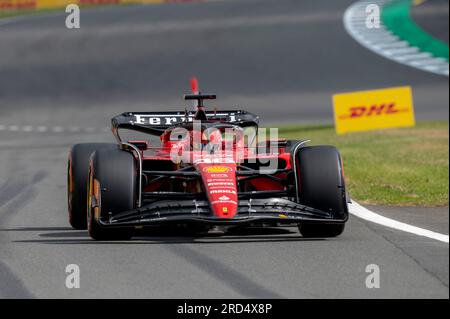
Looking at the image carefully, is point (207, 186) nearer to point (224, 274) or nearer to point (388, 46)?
point (224, 274)

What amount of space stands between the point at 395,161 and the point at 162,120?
21.6 ft

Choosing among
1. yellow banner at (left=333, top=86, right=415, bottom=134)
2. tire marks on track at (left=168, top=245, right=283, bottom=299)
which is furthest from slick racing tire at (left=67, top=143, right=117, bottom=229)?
yellow banner at (left=333, top=86, right=415, bottom=134)

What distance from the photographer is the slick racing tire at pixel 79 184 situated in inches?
443

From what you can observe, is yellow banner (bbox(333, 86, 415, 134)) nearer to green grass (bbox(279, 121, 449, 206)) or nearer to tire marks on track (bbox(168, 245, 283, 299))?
green grass (bbox(279, 121, 449, 206))

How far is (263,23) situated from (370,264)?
34864 mm

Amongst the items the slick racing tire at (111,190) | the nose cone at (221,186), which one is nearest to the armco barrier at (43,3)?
the nose cone at (221,186)

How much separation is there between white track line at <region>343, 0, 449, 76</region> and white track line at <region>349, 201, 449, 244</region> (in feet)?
71.3

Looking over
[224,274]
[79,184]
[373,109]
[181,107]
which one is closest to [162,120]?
[79,184]

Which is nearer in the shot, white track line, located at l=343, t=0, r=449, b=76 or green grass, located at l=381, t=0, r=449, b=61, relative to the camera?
white track line, located at l=343, t=0, r=449, b=76

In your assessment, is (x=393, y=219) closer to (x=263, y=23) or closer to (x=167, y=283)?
(x=167, y=283)

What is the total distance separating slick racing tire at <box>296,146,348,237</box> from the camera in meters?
10.2

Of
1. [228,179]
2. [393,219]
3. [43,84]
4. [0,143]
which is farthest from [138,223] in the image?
[43,84]

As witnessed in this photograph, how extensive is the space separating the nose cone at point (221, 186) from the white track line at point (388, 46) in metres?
23.9

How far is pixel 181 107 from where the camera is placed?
99.6 ft
